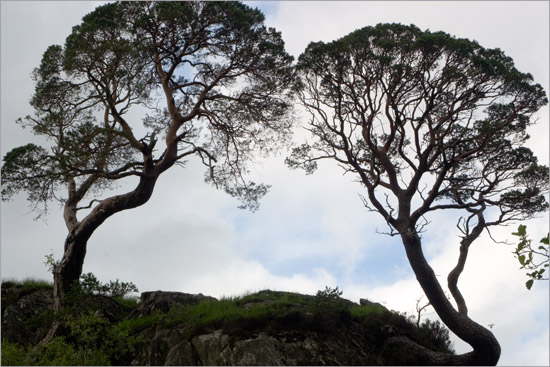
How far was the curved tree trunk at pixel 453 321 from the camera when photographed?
54.6 feet

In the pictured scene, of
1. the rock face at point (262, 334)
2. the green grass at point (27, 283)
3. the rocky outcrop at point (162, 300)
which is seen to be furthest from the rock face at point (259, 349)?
the green grass at point (27, 283)

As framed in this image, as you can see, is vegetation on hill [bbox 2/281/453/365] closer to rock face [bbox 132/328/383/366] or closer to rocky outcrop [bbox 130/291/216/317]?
rock face [bbox 132/328/383/366]

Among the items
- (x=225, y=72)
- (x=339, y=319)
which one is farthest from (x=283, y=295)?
(x=225, y=72)

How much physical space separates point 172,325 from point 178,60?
934cm

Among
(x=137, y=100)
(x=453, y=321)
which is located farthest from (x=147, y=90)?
(x=453, y=321)

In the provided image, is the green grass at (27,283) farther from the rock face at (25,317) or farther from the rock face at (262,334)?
the rock face at (262,334)

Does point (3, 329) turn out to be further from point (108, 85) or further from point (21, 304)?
point (108, 85)

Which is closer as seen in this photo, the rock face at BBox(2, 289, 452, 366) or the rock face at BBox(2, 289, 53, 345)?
the rock face at BBox(2, 289, 452, 366)

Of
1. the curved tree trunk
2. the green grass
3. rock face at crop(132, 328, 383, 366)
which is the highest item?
the green grass

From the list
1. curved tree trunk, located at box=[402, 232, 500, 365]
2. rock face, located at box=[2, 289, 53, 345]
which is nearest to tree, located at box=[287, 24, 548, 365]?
curved tree trunk, located at box=[402, 232, 500, 365]

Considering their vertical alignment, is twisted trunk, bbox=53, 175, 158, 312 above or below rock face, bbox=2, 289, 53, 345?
above

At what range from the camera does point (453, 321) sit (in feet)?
55.2

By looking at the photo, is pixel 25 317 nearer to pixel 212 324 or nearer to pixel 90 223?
pixel 90 223

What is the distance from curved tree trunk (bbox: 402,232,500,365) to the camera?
16.6 meters
